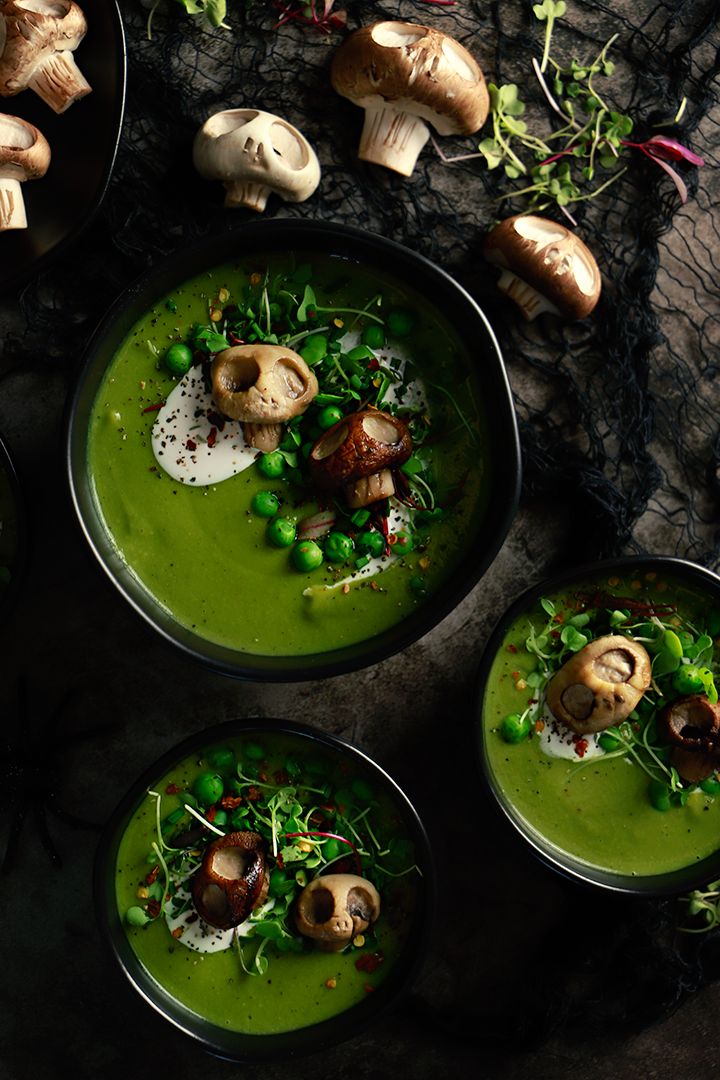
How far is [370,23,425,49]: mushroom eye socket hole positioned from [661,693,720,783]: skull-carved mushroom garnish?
6.81ft

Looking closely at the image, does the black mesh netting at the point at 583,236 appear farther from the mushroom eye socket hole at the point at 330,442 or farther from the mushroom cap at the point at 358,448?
the mushroom eye socket hole at the point at 330,442

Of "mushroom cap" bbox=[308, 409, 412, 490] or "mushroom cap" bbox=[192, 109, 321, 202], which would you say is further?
"mushroom cap" bbox=[192, 109, 321, 202]

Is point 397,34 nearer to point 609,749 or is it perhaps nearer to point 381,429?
point 381,429

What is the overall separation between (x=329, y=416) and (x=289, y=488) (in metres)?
0.24

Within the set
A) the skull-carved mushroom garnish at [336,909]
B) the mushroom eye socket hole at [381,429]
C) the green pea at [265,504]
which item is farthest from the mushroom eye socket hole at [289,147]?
the skull-carved mushroom garnish at [336,909]

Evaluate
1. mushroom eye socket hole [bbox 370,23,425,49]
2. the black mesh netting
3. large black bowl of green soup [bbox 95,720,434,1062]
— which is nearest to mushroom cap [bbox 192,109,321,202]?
the black mesh netting

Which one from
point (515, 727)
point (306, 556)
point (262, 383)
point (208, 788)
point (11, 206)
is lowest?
point (208, 788)

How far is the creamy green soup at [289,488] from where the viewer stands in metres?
2.66

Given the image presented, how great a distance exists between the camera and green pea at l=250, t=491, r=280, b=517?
8.61ft

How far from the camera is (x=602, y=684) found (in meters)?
2.60

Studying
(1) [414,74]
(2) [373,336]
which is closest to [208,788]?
(2) [373,336]

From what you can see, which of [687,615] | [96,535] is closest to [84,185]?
[96,535]

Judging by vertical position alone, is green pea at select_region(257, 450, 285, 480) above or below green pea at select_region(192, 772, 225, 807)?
above

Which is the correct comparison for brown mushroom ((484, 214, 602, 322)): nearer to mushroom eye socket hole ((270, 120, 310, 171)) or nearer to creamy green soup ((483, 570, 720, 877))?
mushroom eye socket hole ((270, 120, 310, 171))
